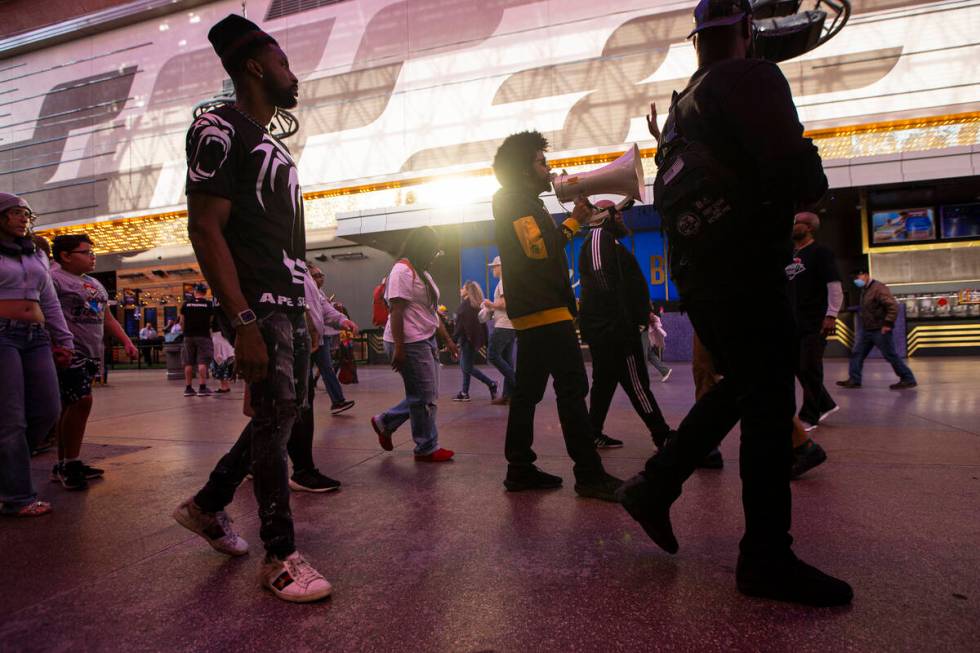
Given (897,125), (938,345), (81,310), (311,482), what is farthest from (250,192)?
(897,125)

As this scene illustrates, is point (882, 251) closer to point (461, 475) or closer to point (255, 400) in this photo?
point (461, 475)

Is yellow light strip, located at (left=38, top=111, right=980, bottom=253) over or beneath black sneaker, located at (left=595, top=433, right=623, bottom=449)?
over

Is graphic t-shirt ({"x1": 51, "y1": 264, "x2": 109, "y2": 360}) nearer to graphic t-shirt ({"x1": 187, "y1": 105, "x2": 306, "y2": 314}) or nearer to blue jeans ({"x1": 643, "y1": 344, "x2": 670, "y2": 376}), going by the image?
graphic t-shirt ({"x1": 187, "y1": 105, "x2": 306, "y2": 314})

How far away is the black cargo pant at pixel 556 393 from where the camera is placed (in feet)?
9.64

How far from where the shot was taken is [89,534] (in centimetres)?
260

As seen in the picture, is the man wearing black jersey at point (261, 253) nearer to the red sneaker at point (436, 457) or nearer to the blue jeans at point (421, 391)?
the blue jeans at point (421, 391)

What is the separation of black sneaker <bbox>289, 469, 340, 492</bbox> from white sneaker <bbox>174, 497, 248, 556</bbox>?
98cm

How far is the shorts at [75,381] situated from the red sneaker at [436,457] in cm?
227

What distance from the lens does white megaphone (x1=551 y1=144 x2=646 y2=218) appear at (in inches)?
130

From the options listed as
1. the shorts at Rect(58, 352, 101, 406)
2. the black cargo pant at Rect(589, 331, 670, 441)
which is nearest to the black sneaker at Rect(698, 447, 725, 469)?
the black cargo pant at Rect(589, 331, 670, 441)

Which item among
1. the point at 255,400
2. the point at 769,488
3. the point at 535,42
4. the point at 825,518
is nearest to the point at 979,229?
the point at 535,42

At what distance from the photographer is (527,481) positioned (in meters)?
3.08

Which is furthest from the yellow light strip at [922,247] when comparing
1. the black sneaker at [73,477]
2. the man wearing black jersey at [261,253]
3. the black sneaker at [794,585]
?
the black sneaker at [73,477]

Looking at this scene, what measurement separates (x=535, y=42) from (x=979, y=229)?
13.9 metres
